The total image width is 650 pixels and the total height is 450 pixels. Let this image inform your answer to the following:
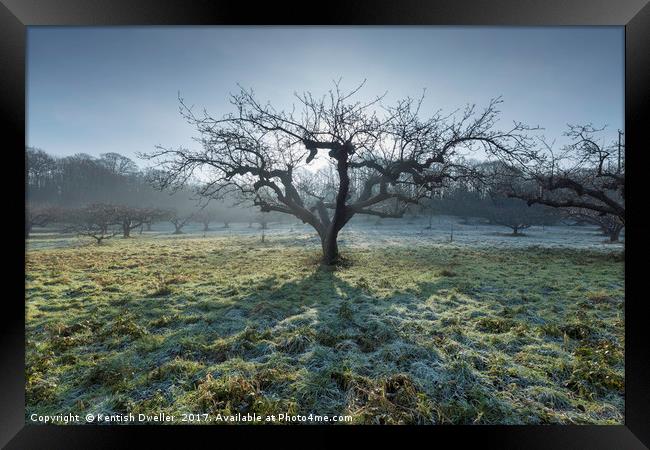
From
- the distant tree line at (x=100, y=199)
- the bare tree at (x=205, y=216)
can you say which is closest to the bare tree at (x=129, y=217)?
the distant tree line at (x=100, y=199)

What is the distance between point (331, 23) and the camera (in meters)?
2.67

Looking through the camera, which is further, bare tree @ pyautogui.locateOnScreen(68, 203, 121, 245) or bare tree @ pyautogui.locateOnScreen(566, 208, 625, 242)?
bare tree @ pyautogui.locateOnScreen(68, 203, 121, 245)

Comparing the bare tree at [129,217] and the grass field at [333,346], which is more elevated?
the bare tree at [129,217]

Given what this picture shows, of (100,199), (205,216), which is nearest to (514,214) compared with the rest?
(205,216)

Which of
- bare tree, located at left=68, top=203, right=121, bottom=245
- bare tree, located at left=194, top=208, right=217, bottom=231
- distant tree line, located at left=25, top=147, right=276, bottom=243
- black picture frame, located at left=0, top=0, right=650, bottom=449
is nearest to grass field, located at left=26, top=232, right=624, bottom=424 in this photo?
black picture frame, located at left=0, top=0, right=650, bottom=449

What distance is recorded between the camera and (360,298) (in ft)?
18.1

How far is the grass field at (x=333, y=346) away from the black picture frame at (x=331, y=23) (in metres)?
0.17

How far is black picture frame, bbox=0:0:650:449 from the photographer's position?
2504 millimetres

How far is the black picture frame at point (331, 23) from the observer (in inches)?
98.6

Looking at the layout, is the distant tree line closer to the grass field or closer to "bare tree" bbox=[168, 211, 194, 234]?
"bare tree" bbox=[168, 211, 194, 234]

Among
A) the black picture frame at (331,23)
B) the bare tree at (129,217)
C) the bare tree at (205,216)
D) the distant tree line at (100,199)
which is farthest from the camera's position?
the bare tree at (205,216)

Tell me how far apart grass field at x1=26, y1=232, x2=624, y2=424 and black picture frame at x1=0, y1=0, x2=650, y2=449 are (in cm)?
17

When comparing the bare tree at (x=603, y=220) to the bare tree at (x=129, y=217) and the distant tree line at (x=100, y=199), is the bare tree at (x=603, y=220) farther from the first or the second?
the bare tree at (x=129, y=217)
